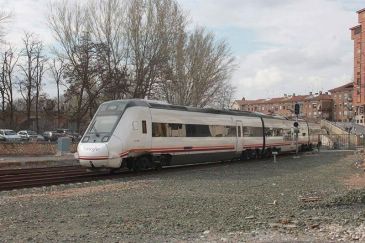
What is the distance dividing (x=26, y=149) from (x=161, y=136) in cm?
2133

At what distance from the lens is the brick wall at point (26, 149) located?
40.1 meters

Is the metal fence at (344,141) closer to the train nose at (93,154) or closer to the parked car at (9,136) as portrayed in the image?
the parked car at (9,136)

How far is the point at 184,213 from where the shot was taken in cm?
1082

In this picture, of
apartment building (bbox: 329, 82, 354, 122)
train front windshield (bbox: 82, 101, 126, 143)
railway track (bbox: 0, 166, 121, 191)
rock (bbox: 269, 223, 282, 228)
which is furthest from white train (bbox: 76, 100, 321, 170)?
apartment building (bbox: 329, 82, 354, 122)

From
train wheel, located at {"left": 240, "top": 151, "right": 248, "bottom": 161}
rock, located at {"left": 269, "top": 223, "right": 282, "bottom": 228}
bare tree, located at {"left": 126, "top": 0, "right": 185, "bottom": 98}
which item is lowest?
rock, located at {"left": 269, "top": 223, "right": 282, "bottom": 228}

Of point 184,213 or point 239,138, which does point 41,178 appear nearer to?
point 184,213

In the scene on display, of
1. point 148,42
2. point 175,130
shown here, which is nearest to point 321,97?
point 148,42

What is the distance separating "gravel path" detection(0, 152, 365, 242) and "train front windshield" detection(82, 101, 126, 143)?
3.92 m

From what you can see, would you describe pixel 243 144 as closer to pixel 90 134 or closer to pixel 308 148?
pixel 90 134

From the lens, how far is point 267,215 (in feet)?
34.3

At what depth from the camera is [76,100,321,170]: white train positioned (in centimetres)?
2064

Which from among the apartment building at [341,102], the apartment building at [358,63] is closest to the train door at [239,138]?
the apartment building at [358,63]

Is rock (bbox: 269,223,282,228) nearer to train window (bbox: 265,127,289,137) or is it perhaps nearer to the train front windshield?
the train front windshield

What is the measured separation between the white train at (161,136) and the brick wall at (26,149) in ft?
53.3
